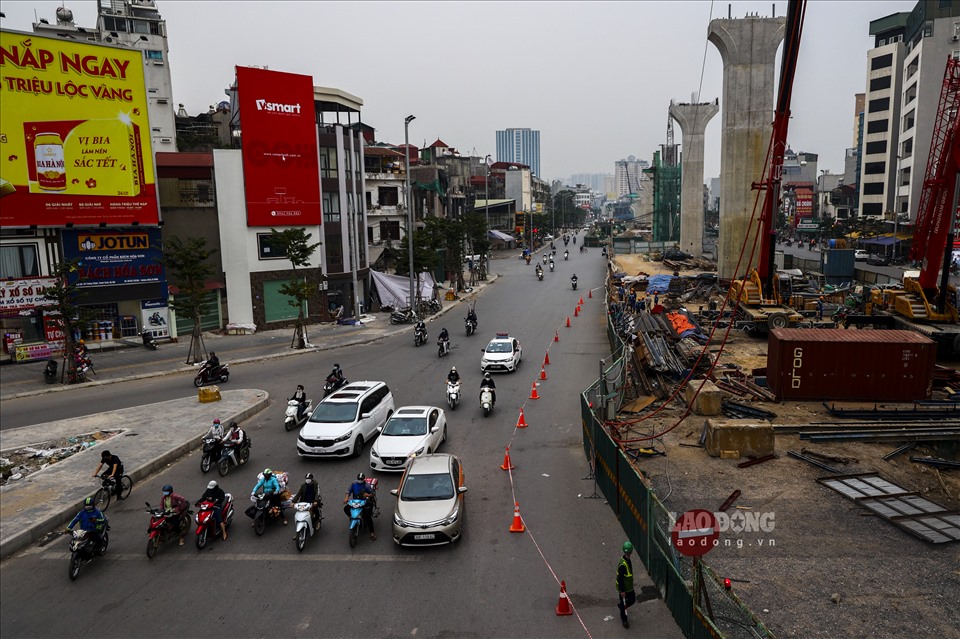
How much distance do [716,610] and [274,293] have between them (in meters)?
34.5

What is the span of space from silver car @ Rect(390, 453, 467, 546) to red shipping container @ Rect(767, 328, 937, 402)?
13.0 m

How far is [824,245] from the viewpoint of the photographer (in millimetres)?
94875

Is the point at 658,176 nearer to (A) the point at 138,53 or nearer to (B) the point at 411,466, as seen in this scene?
(A) the point at 138,53

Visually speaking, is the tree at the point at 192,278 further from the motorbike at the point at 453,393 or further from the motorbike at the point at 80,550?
the motorbike at the point at 80,550

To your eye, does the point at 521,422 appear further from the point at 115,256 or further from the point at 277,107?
the point at 277,107

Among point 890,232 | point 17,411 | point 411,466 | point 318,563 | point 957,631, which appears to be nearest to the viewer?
point 957,631

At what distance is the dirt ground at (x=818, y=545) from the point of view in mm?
9906

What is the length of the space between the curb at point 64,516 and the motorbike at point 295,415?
99.0 inches

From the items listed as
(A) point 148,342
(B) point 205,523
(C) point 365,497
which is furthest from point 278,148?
(C) point 365,497

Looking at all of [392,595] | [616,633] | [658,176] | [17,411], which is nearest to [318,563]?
[392,595]

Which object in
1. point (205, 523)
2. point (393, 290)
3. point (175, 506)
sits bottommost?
point (205, 523)

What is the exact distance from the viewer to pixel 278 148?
3875cm

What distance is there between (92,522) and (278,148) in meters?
30.1

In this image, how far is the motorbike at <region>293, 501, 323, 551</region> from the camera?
12578mm
